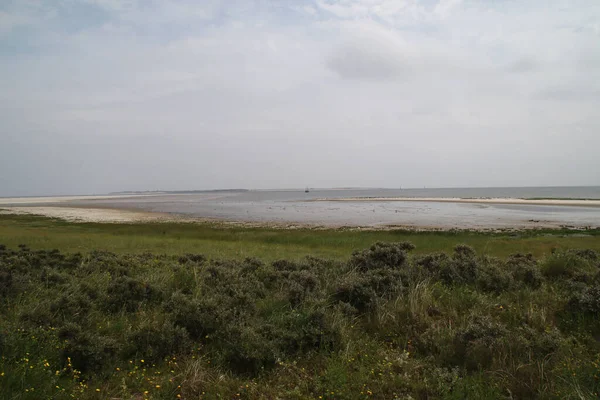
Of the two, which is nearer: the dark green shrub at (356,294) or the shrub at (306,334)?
the shrub at (306,334)

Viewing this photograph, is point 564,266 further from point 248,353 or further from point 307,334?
point 248,353

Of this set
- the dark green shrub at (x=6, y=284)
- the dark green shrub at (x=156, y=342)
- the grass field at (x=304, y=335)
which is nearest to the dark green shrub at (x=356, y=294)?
the grass field at (x=304, y=335)

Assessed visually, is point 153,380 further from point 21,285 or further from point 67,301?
point 21,285

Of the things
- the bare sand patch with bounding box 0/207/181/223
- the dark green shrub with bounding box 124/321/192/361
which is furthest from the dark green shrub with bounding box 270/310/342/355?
the bare sand patch with bounding box 0/207/181/223

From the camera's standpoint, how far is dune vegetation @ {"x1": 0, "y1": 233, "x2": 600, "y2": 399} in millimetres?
4223

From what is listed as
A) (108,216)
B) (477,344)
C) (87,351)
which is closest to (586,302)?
(477,344)

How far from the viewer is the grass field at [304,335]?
4.23 metres

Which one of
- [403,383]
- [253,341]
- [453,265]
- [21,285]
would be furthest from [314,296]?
[21,285]

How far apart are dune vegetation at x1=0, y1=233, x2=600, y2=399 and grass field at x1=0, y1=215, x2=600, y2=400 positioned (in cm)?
2

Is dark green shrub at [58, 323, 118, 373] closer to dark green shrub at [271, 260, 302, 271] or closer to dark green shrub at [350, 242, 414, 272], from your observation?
dark green shrub at [271, 260, 302, 271]

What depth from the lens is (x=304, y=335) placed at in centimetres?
535

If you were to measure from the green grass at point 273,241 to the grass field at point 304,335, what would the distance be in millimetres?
8843

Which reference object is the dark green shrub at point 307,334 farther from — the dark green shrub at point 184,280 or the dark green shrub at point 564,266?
the dark green shrub at point 564,266

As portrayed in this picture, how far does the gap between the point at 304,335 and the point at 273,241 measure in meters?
21.0
